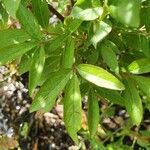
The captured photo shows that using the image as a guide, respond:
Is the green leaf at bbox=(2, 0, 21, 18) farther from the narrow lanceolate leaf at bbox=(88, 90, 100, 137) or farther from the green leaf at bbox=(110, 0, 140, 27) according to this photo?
the narrow lanceolate leaf at bbox=(88, 90, 100, 137)

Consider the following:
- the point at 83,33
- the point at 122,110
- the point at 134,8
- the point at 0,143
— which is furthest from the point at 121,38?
the point at 122,110

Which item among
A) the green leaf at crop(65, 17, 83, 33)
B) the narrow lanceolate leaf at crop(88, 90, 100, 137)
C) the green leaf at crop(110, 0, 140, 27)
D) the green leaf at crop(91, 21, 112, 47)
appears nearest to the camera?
the green leaf at crop(110, 0, 140, 27)

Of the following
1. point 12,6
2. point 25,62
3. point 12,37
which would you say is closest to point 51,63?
point 25,62

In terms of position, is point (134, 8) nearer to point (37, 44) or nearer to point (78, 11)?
point (78, 11)

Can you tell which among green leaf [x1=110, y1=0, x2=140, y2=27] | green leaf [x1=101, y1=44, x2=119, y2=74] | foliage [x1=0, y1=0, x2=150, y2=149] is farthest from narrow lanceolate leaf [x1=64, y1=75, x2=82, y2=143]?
green leaf [x1=110, y1=0, x2=140, y2=27]

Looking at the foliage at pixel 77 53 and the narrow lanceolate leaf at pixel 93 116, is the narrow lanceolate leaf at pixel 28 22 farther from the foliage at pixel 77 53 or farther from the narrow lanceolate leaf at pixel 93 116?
the narrow lanceolate leaf at pixel 93 116

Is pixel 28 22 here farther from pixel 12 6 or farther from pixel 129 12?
pixel 129 12
